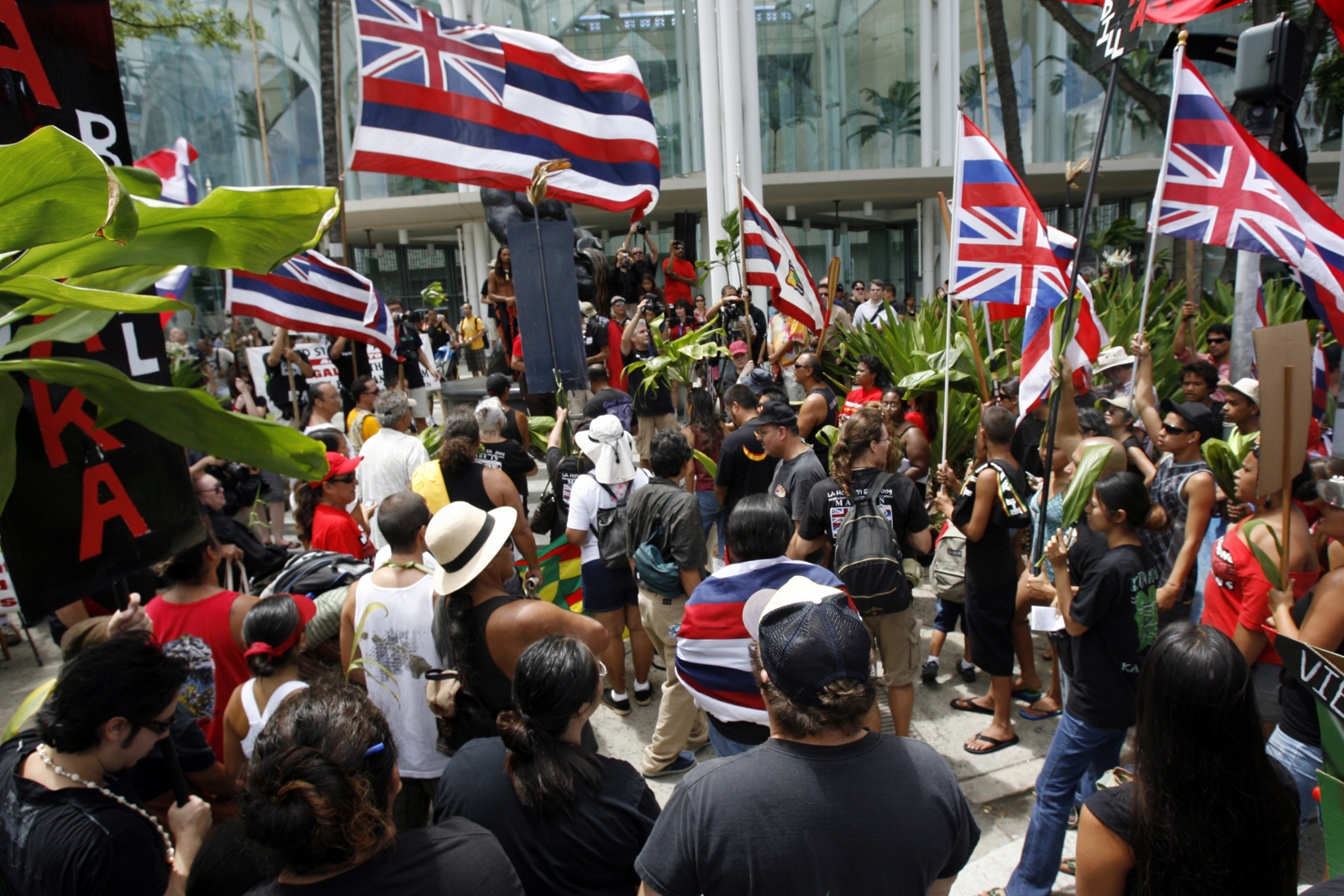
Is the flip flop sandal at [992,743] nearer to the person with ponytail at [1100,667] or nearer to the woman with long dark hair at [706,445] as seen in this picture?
the person with ponytail at [1100,667]

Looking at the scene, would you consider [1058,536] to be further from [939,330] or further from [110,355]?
[939,330]

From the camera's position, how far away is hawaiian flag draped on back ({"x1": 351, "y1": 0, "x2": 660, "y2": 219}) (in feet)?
16.3

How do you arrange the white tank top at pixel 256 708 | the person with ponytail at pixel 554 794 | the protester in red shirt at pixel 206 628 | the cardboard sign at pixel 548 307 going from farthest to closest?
1. the cardboard sign at pixel 548 307
2. the protester in red shirt at pixel 206 628
3. the white tank top at pixel 256 708
4. the person with ponytail at pixel 554 794

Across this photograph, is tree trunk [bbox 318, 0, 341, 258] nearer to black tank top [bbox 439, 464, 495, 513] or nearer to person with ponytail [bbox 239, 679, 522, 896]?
black tank top [bbox 439, 464, 495, 513]

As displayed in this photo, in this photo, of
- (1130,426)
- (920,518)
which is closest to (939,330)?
(1130,426)

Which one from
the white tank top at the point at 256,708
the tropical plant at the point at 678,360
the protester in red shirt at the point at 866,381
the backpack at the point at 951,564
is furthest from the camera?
the tropical plant at the point at 678,360

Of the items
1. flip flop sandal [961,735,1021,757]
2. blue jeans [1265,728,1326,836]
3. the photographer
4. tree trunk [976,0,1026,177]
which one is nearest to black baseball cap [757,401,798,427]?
flip flop sandal [961,735,1021,757]

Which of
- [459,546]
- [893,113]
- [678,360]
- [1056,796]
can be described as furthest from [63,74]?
[893,113]

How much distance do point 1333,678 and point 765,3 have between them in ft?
78.7

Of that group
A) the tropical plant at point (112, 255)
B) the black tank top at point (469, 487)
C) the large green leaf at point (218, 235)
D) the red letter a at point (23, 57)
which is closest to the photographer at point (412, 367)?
the black tank top at point (469, 487)

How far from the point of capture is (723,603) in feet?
9.78

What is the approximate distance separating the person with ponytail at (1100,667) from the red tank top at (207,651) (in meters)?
3.01

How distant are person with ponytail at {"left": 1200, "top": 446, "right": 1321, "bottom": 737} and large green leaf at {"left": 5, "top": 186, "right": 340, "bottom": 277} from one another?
3.16 m

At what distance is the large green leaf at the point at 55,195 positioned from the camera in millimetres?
885
